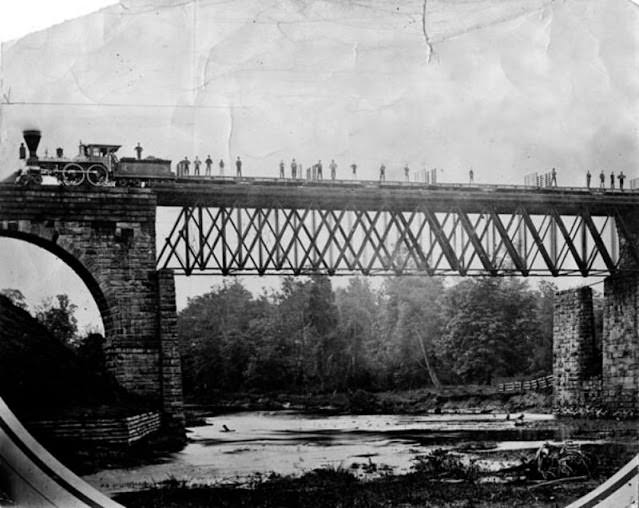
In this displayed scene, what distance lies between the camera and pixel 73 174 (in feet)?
79.1

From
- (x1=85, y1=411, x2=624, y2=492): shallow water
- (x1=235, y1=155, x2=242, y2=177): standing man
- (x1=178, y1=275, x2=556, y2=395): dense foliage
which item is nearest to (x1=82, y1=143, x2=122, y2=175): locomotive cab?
(x1=235, y1=155, x2=242, y2=177): standing man

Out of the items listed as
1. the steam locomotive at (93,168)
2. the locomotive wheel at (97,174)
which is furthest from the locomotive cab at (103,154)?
the locomotive wheel at (97,174)

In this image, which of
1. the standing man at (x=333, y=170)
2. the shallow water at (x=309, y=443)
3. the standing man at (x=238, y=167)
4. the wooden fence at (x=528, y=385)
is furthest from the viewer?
the wooden fence at (x=528, y=385)

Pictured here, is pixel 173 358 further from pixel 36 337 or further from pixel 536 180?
pixel 536 180

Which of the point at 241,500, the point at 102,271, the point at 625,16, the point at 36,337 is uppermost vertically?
the point at 625,16

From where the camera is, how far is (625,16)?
19438mm

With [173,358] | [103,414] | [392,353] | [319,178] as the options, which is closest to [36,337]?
[103,414]

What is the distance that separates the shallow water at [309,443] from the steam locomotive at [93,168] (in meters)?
7.10

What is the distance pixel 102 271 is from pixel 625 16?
576 inches

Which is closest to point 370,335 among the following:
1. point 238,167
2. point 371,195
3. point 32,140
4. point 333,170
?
point 371,195

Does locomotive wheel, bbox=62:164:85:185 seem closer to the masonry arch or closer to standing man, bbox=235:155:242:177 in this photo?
the masonry arch

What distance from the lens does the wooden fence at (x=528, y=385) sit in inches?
1464

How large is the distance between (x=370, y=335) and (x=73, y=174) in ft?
65.9

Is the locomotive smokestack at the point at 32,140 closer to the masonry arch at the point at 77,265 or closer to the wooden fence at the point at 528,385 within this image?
the masonry arch at the point at 77,265
